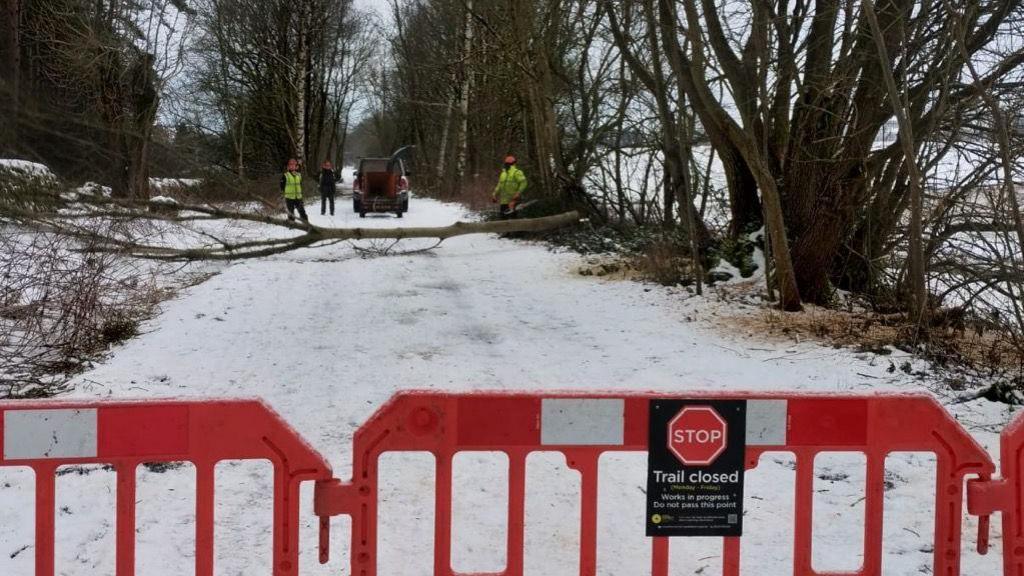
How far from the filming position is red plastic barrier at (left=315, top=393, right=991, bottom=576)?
326 centimetres

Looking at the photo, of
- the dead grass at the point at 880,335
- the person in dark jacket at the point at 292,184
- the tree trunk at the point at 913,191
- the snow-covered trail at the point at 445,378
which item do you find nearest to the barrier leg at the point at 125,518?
the snow-covered trail at the point at 445,378

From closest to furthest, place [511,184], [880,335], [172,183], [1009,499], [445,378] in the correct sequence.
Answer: [1009,499] < [172,183] < [445,378] < [880,335] < [511,184]

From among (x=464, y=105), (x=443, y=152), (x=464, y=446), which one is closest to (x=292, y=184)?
(x=464, y=105)

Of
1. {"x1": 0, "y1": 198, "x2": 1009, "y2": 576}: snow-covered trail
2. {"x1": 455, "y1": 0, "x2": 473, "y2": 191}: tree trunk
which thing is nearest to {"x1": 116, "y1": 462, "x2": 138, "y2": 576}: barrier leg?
{"x1": 0, "y1": 198, "x2": 1009, "y2": 576}: snow-covered trail

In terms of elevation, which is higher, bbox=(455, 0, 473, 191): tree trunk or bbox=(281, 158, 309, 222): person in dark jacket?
bbox=(455, 0, 473, 191): tree trunk

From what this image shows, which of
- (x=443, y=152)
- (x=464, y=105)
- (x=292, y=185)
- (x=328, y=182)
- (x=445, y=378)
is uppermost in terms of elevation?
(x=464, y=105)

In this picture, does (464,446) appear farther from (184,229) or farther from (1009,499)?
(184,229)

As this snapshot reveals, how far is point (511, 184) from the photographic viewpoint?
20.0 meters

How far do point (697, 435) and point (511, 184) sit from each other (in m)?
16.8

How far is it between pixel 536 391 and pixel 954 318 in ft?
19.9

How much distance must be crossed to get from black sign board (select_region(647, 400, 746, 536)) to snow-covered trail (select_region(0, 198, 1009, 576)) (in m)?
0.56

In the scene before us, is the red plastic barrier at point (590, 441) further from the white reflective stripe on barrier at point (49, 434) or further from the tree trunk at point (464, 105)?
the tree trunk at point (464, 105)

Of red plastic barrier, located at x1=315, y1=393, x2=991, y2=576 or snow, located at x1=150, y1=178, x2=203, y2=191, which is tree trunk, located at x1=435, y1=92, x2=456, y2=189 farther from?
red plastic barrier, located at x1=315, y1=393, x2=991, y2=576

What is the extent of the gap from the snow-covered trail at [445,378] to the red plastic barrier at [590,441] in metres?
0.58
